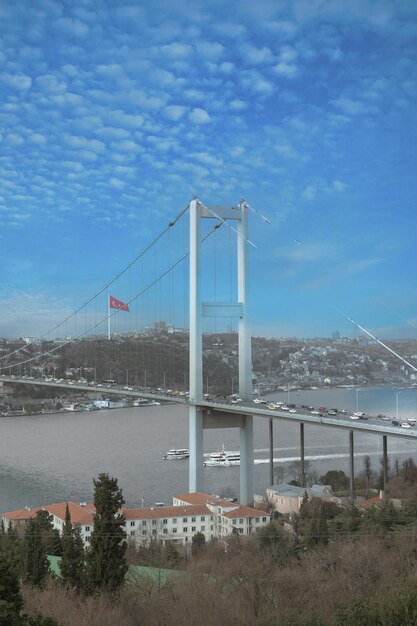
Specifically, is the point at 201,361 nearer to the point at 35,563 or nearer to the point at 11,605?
the point at 35,563

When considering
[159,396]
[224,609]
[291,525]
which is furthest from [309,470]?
[224,609]

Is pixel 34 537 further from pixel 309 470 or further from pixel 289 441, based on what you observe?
pixel 289 441

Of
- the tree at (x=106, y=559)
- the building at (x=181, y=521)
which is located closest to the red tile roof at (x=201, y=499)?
the building at (x=181, y=521)

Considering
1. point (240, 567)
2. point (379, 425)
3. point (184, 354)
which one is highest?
point (184, 354)

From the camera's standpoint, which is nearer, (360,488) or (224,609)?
(224,609)

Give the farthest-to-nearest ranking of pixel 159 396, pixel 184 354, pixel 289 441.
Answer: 1. pixel 184 354
2. pixel 289 441
3. pixel 159 396

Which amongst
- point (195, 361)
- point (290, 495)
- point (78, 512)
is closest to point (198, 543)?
point (78, 512)

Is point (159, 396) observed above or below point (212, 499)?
above
